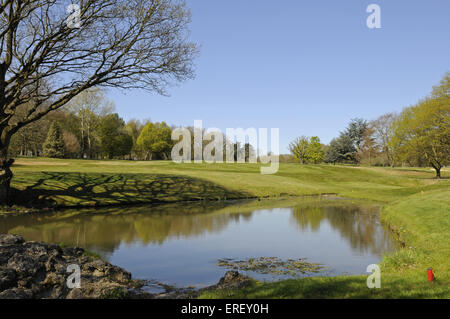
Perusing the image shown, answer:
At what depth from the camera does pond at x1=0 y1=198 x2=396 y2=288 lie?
10680 millimetres

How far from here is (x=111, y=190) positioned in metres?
26.4

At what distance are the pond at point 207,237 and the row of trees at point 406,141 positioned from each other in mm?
27940

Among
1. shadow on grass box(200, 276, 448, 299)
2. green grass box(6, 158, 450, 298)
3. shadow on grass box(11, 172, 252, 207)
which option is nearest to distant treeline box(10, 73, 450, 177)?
green grass box(6, 158, 450, 298)

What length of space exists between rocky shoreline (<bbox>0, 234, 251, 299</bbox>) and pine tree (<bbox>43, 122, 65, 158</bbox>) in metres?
60.8

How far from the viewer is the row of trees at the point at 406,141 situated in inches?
1751

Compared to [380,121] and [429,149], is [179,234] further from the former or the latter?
[380,121]

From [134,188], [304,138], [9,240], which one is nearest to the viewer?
[9,240]

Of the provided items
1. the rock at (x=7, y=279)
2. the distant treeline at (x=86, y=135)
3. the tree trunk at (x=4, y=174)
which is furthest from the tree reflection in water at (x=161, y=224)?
the distant treeline at (x=86, y=135)

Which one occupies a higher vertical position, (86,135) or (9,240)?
(86,135)

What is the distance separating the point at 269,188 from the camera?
121 ft

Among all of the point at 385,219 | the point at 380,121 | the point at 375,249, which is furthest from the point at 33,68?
the point at 380,121

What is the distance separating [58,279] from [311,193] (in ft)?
106

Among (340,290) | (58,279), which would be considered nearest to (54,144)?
(58,279)

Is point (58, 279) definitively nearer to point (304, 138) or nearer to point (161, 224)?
point (161, 224)
